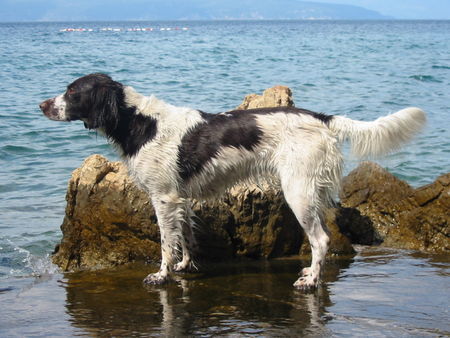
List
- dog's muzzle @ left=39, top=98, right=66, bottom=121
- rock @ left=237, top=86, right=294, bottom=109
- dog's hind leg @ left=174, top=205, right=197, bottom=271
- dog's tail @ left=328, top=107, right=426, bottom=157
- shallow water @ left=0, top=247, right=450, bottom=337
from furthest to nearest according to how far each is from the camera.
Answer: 1. rock @ left=237, top=86, right=294, bottom=109
2. dog's hind leg @ left=174, top=205, right=197, bottom=271
3. dog's muzzle @ left=39, top=98, right=66, bottom=121
4. dog's tail @ left=328, top=107, right=426, bottom=157
5. shallow water @ left=0, top=247, right=450, bottom=337

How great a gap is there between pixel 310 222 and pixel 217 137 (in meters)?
1.08

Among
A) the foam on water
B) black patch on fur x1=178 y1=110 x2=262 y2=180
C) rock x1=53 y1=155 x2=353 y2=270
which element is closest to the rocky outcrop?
rock x1=53 y1=155 x2=353 y2=270

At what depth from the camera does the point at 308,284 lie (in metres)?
5.53

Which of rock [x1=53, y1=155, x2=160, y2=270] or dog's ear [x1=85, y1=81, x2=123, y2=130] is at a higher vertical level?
dog's ear [x1=85, y1=81, x2=123, y2=130]

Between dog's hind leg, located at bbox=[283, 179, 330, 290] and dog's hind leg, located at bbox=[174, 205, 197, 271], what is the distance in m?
1.09

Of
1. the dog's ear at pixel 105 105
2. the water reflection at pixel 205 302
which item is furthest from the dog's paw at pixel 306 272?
the dog's ear at pixel 105 105

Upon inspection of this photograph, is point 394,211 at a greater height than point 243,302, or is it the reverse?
point 394,211

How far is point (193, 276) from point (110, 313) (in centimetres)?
125

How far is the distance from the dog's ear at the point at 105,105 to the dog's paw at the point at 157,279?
4.45 feet

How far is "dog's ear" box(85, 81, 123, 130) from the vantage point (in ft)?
19.2

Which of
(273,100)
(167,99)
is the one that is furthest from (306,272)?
(167,99)

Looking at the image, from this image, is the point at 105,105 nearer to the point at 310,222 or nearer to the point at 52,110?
the point at 52,110

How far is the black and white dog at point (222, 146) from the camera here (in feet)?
18.4

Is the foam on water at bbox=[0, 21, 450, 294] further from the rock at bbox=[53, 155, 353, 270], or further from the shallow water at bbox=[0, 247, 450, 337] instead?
the shallow water at bbox=[0, 247, 450, 337]
